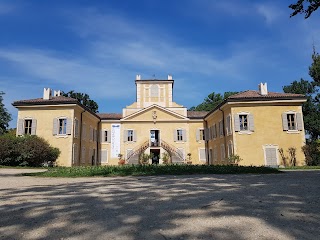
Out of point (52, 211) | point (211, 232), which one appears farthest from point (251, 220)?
point (52, 211)

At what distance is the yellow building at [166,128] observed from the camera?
23328mm

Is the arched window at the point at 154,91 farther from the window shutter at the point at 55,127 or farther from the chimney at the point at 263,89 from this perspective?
the chimney at the point at 263,89

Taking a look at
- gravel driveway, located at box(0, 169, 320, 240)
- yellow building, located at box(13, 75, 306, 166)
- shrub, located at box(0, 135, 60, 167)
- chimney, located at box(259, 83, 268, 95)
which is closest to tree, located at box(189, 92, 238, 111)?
yellow building, located at box(13, 75, 306, 166)

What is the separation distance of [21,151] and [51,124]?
521 centimetres

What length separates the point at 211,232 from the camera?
311 cm

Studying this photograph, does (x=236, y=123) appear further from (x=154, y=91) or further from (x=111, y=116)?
(x=111, y=116)

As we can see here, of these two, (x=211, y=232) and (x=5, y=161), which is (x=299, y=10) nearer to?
(x=211, y=232)

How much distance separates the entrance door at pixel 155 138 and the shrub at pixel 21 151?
13.6 meters

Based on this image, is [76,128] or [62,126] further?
[76,128]

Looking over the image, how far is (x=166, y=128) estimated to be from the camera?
110ft

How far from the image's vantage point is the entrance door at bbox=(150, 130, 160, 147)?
107ft

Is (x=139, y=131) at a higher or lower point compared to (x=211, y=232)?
higher

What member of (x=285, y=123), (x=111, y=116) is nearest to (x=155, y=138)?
(x=111, y=116)

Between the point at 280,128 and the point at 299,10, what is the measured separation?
1684 centimetres
